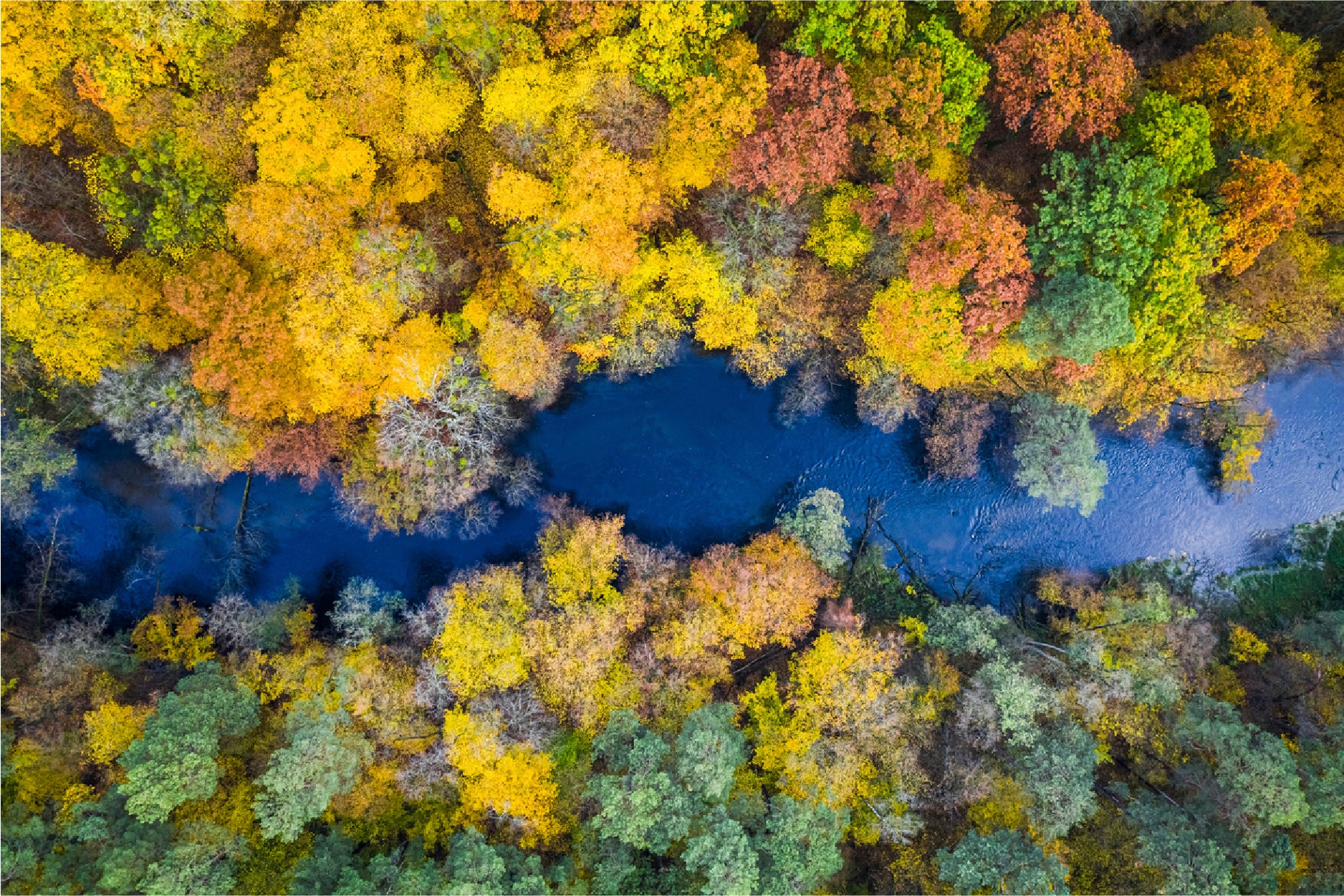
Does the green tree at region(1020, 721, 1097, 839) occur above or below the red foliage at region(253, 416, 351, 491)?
below

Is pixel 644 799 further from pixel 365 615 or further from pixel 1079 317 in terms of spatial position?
pixel 1079 317

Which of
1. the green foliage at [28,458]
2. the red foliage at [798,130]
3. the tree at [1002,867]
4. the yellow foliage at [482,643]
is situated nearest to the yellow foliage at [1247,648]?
the tree at [1002,867]

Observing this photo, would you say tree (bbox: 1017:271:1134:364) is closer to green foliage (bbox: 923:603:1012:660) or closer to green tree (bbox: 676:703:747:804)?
green foliage (bbox: 923:603:1012:660)

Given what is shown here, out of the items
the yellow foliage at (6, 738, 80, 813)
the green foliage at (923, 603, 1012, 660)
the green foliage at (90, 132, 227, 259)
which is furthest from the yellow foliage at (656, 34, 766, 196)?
the yellow foliage at (6, 738, 80, 813)

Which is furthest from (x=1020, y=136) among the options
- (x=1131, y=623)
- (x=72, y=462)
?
(x=72, y=462)

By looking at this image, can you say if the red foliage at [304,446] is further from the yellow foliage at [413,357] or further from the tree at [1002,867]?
the tree at [1002,867]
